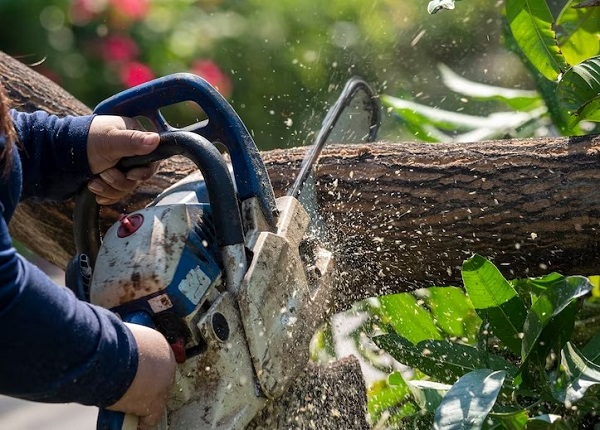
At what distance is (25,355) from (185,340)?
→ 35 cm

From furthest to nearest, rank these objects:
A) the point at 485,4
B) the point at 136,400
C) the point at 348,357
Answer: the point at 485,4 → the point at 348,357 → the point at 136,400

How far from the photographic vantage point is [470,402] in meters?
1.77

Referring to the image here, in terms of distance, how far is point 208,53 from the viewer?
15.6ft

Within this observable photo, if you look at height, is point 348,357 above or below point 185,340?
below

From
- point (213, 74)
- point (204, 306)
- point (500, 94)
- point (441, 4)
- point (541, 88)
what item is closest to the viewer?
point (204, 306)

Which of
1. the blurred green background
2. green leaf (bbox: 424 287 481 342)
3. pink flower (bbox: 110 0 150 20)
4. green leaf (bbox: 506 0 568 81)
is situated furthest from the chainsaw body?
pink flower (bbox: 110 0 150 20)

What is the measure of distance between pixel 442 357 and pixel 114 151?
93 centimetres

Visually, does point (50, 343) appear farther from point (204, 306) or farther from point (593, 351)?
point (593, 351)

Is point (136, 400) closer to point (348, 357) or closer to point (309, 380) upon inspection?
point (309, 380)

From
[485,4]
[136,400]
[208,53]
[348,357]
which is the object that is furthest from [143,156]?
[485,4]

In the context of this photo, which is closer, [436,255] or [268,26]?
[436,255]

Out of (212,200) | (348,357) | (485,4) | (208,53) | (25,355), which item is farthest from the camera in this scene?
(485,4)

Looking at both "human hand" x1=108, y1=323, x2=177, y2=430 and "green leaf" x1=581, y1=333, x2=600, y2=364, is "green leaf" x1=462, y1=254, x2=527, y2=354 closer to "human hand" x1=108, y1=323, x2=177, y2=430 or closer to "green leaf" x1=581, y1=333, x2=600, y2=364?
"green leaf" x1=581, y1=333, x2=600, y2=364

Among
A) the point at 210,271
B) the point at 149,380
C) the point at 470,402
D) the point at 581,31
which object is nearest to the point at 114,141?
the point at 210,271
